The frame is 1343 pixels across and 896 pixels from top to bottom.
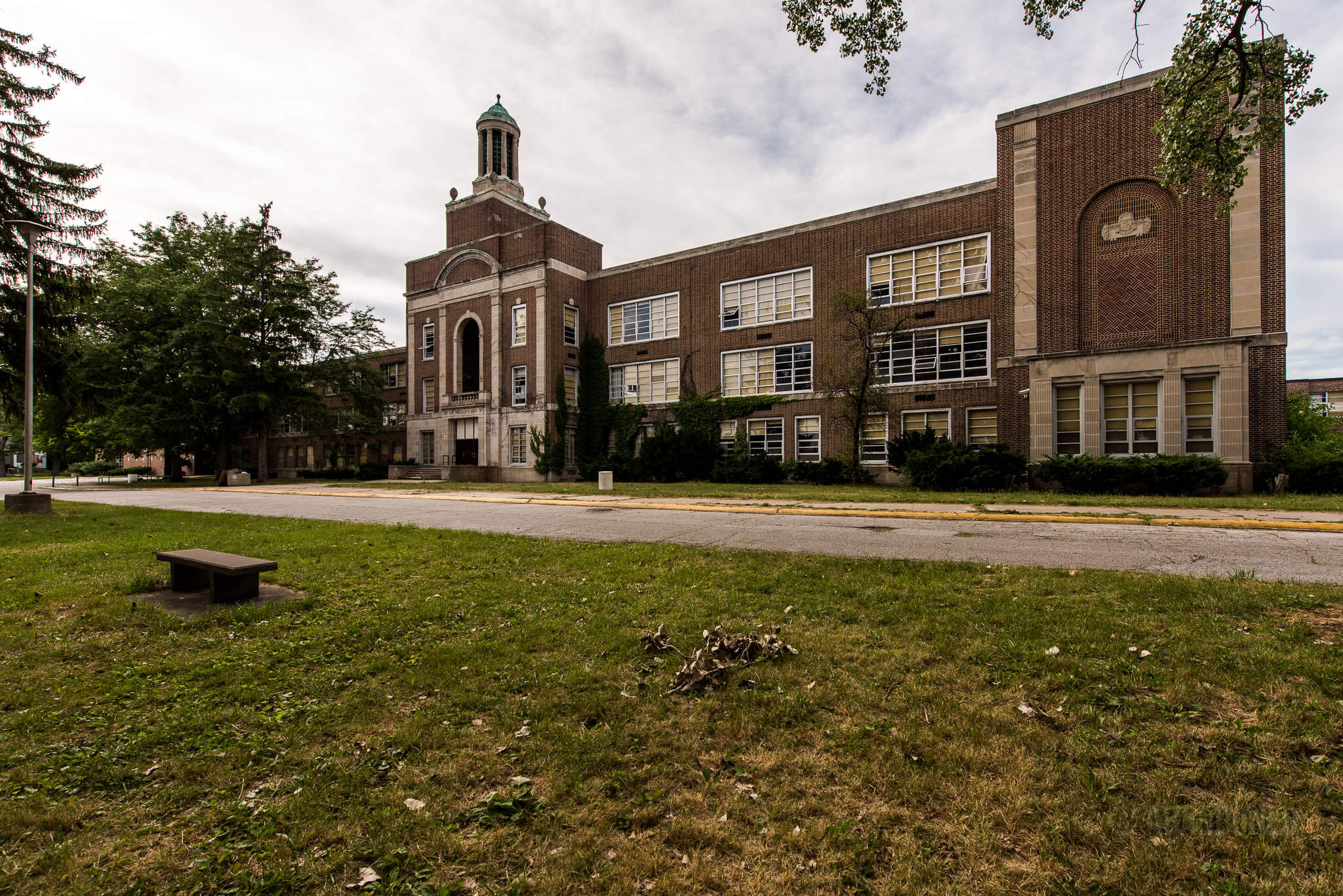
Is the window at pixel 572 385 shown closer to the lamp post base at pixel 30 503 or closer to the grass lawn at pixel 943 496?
the grass lawn at pixel 943 496

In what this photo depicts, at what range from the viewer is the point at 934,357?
27484 millimetres

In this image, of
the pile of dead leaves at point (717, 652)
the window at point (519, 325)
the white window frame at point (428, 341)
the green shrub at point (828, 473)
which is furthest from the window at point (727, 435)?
the pile of dead leaves at point (717, 652)

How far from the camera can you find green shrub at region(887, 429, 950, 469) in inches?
939

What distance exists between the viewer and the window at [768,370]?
3134 centimetres

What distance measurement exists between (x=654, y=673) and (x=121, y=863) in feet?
9.54

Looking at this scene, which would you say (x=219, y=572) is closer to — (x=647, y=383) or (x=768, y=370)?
(x=768, y=370)

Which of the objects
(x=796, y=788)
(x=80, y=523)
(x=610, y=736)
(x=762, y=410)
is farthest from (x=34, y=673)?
(x=762, y=410)

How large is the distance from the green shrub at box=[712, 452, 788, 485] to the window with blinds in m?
8.07

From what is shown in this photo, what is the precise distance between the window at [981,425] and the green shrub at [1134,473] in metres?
5.21

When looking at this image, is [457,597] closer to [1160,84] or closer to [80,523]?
[1160,84]

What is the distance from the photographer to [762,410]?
32062mm

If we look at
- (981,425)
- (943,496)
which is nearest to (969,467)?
(943,496)

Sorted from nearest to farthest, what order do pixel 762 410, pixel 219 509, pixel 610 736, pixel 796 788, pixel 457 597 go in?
1. pixel 796 788
2. pixel 610 736
3. pixel 457 597
4. pixel 219 509
5. pixel 762 410

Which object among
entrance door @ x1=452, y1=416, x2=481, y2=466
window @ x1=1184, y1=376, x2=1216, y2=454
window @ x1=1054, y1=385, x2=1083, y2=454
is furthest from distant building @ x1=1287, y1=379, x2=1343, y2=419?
entrance door @ x1=452, y1=416, x2=481, y2=466
